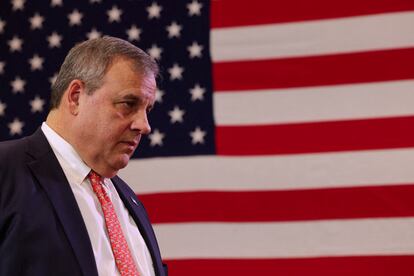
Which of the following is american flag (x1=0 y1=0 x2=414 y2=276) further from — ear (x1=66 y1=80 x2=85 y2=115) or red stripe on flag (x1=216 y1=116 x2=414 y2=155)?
ear (x1=66 y1=80 x2=85 y2=115)

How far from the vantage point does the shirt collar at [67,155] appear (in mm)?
1517

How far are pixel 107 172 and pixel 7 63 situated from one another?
5.51 feet

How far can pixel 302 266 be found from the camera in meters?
2.65

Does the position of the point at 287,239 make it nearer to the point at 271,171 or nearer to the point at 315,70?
the point at 271,171

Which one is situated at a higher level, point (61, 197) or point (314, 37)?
point (314, 37)

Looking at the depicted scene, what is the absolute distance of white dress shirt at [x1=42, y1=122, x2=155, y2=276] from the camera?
1.44 meters

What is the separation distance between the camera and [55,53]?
301 centimetres

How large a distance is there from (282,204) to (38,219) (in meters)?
1.52

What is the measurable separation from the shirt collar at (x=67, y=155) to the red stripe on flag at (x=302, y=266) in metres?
1.31

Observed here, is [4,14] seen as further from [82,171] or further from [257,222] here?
[82,171]

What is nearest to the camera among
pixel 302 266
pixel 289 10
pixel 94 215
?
pixel 94 215

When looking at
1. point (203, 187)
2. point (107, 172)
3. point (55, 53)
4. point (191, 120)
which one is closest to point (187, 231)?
point (203, 187)

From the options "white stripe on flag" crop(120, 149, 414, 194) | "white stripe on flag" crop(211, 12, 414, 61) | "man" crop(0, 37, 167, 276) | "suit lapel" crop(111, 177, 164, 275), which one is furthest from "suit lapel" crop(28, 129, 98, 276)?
"white stripe on flag" crop(211, 12, 414, 61)

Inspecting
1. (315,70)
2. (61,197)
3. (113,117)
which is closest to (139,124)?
(113,117)
